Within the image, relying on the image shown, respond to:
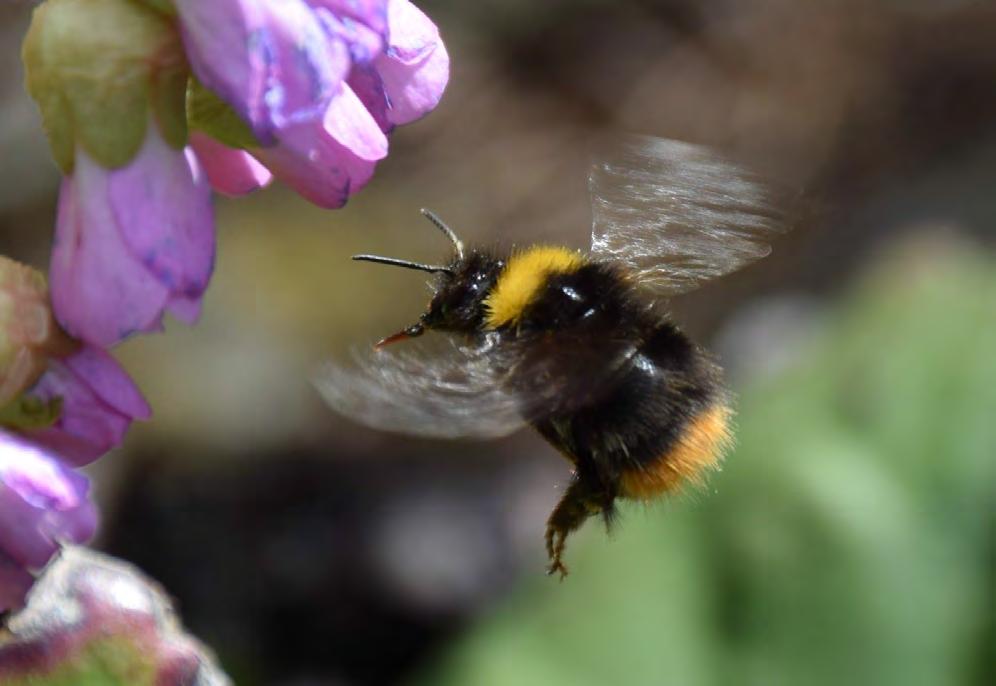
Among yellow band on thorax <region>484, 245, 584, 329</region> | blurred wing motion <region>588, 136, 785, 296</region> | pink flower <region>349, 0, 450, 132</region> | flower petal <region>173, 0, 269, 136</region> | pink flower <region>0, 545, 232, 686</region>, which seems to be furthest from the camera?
blurred wing motion <region>588, 136, 785, 296</region>

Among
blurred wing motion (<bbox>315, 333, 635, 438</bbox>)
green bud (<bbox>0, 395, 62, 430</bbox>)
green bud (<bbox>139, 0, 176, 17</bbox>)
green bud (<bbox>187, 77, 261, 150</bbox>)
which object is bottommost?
green bud (<bbox>0, 395, 62, 430</bbox>)

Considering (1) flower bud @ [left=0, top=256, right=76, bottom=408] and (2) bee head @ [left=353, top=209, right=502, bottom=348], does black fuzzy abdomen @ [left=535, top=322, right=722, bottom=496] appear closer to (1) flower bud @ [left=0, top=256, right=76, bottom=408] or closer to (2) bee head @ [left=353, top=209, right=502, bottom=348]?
(2) bee head @ [left=353, top=209, right=502, bottom=348]

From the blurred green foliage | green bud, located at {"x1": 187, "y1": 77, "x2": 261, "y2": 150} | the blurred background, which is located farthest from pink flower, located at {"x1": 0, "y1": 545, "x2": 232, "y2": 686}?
the blurred green foliage

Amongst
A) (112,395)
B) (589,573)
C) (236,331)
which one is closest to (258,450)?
(236,331)

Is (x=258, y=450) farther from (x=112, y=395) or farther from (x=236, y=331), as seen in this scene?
(x=112, y=395)

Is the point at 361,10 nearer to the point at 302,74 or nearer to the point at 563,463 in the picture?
the point at 302,74

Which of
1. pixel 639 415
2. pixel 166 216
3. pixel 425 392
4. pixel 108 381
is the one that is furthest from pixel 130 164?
pixel 639 415
